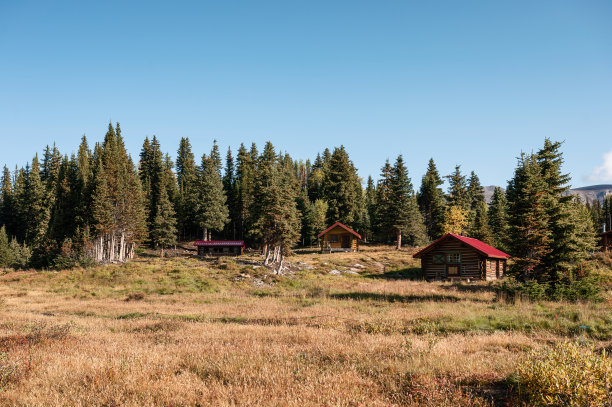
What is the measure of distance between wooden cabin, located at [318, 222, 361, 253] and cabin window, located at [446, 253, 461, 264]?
988 inches

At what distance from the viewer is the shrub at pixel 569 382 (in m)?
4.86

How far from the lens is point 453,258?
136 feet

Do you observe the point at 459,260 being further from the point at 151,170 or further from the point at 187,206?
the point at 151,170

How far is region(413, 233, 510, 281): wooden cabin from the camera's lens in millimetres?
39375

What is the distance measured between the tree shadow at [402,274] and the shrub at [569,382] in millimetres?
39586

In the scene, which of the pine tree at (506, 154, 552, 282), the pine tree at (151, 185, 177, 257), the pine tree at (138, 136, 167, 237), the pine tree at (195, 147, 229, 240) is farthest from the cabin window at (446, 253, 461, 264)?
the pine tree at (138, 136, 167, 237)

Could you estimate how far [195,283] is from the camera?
33.3 m

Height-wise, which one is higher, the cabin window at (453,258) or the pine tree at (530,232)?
the pine tree at (530,232)

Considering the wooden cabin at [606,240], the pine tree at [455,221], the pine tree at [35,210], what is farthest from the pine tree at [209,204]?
the wooden cabin at [606,240]

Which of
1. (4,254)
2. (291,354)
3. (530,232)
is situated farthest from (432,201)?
(4,254)

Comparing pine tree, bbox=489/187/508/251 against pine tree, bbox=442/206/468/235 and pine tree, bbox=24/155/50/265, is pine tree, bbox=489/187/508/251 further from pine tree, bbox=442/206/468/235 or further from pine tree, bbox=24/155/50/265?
pine tree, bbox=24/155/50/265

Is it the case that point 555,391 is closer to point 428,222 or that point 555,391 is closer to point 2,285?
point 2,285

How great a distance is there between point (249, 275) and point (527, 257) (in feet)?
85.5

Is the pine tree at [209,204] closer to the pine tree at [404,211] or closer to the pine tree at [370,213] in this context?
the pine tree at [370,213]
